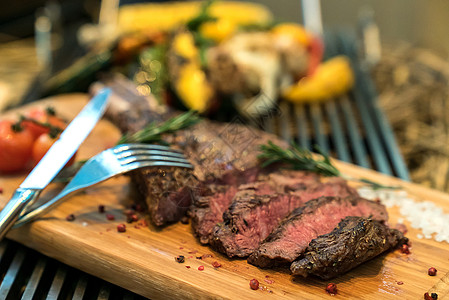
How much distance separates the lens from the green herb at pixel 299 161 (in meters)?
2.64

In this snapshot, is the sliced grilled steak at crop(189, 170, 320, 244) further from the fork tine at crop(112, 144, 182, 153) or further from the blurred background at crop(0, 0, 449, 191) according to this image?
the blurred background at crop(0, 0, 449, 191)

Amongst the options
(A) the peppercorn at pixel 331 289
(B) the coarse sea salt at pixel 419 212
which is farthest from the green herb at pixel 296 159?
(A) the peppercorn at pixel 331 289

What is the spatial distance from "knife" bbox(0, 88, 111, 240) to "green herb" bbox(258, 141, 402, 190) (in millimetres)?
983

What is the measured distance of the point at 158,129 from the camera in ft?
8.96

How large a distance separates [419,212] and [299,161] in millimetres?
663

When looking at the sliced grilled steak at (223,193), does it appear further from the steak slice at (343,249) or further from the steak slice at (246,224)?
the steak slice at (343,249)

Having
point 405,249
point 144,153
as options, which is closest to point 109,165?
point 144,153

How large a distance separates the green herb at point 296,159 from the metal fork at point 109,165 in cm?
44

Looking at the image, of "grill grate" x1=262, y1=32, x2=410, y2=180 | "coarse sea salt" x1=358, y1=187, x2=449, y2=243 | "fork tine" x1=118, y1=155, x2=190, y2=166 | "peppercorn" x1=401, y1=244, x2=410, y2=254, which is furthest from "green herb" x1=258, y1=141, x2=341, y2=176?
"grill grate" x1=262, y1=32, x2=410, y2=180

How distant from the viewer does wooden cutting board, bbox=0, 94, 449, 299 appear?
6.48ft

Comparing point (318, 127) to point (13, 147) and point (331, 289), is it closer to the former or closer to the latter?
point (331, 289)

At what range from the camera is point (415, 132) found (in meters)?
3.91

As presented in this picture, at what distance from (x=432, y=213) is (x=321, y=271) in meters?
0.88

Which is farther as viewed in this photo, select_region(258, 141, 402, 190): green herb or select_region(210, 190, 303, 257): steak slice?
select_region(258, 141, 402, 190): green herb
